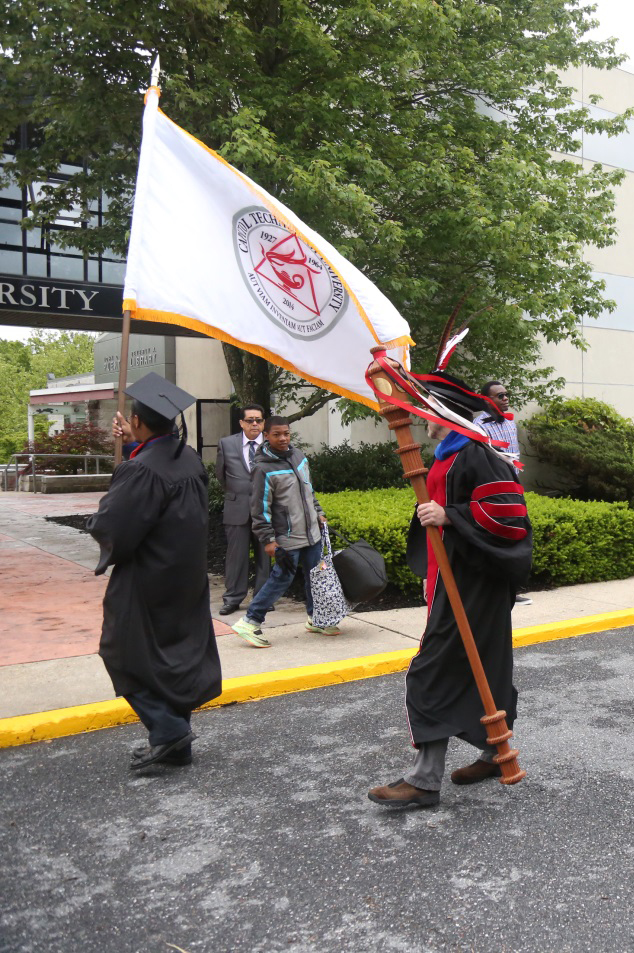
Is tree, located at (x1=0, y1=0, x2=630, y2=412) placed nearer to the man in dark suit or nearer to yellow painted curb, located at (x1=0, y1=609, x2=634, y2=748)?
the man in dark suit

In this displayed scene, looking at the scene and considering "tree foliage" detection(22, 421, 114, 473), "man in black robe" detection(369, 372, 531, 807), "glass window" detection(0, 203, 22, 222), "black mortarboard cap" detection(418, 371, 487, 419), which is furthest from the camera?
"tree foliage" detection(22, 421, 114, 473)

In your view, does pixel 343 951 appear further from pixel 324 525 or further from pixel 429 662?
pixel 324 525

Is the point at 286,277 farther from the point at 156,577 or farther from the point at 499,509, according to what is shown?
the point at 499,509

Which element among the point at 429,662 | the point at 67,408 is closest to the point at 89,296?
the point at 429,662

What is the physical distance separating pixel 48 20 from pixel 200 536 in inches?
307

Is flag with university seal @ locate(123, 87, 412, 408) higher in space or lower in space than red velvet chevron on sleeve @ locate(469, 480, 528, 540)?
higher

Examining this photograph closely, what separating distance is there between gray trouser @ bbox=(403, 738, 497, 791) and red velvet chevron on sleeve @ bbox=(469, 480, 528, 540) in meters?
0.97

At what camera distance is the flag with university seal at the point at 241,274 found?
5.10 metres

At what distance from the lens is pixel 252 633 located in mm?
6508

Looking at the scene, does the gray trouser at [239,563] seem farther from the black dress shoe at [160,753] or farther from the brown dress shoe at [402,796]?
the brown dress shoe at [402,796]

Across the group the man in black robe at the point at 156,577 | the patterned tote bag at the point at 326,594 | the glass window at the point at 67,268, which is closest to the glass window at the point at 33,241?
the glass window at the point at 67,268

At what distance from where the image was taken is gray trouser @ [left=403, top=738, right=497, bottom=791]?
12.2 ft

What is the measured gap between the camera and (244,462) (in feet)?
25.8

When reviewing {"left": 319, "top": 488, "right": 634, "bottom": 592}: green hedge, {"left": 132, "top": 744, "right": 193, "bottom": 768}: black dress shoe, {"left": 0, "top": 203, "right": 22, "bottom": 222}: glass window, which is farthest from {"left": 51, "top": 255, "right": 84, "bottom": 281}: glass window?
{"left": 132, "top": 744, "right": 193, "bottom": 768}: black dress shoe
